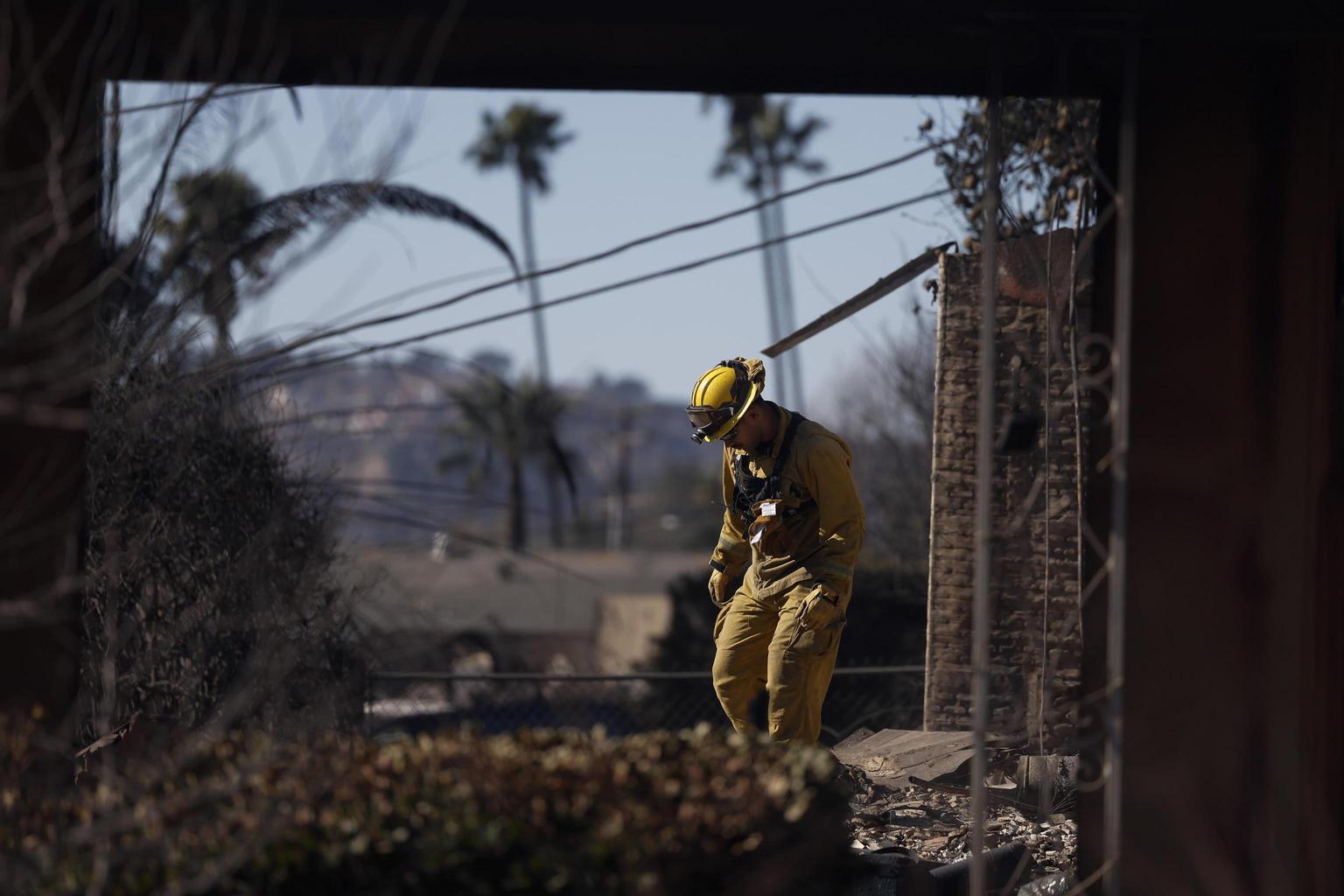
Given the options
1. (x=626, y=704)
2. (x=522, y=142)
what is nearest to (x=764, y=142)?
(x=522, y=142)

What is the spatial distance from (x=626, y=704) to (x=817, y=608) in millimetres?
9707

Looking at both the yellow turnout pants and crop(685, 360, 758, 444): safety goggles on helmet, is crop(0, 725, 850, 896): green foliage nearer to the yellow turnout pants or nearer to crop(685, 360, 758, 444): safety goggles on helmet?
the yellow turnout pants

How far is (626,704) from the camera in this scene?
16.2 meters

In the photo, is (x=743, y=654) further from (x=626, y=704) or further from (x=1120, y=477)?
(x=626, y=704)

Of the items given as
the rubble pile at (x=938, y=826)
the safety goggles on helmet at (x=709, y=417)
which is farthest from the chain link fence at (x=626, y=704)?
the safety goggles on helmet at (x=709, y=417)

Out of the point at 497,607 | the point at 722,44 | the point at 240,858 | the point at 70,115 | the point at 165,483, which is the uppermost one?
the point at 722,44

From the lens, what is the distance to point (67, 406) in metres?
4.07

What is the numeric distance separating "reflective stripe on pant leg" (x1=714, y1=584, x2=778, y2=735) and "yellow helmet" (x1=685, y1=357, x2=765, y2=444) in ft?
2.85

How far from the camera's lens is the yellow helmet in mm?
6902

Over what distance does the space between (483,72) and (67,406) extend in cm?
158

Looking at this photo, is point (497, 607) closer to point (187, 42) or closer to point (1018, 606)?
point (1018, 606)

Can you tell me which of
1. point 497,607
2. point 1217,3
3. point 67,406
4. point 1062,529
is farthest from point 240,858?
point 497,607

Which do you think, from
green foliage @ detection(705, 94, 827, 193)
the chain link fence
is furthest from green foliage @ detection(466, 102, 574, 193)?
the chain link fence

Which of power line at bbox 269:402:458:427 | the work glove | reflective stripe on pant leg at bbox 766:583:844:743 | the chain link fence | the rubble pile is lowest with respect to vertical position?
the chain link fence
